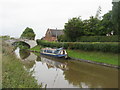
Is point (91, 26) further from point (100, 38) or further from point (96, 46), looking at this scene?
point (96, 46)

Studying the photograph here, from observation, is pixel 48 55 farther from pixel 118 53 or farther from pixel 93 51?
pixel 118 53

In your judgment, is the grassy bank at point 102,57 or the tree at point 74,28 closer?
the grassy bank at point 102,57

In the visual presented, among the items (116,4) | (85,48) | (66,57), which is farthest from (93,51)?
(116,4)

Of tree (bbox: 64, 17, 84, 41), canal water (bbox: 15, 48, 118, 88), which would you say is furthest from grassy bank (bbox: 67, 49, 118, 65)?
tree (bbox: 64, 17, 84, 41)

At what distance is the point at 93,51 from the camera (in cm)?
2097

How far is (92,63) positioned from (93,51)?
335cm

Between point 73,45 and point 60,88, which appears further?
point 73,45

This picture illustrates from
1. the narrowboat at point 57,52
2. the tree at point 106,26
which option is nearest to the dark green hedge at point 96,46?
the narrowboat at point 57,52

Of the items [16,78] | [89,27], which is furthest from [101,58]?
[89,27]

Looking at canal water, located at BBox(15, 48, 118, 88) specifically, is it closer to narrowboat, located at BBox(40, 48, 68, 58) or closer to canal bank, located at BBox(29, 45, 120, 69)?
canal bank, located at BBox(29, 45, 120, 69)

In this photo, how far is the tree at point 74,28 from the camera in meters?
28.5

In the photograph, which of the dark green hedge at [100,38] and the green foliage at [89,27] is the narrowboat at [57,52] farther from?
the dark green hedge at [100,38]

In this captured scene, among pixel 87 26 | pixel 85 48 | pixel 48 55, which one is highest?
pixel 87 26

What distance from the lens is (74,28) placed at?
93.6 feet
